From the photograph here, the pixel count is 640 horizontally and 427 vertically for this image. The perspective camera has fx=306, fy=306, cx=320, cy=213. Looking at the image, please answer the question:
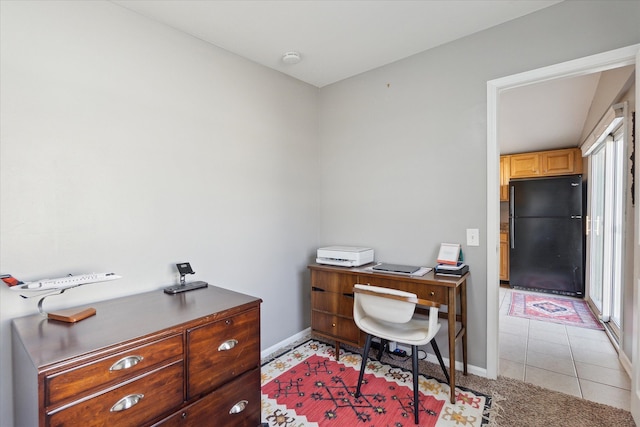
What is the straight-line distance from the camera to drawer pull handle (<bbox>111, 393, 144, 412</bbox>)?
1.15 meters

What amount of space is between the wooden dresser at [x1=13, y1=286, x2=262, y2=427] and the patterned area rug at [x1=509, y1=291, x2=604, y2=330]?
3480 millimetres

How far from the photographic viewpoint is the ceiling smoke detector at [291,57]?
2422mm

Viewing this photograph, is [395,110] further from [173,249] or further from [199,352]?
[199,352]

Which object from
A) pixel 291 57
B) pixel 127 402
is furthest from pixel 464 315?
pixel 291 57

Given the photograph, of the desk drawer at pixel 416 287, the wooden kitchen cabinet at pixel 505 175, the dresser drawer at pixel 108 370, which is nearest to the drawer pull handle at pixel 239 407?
the dresser drawer at pixel 108 370

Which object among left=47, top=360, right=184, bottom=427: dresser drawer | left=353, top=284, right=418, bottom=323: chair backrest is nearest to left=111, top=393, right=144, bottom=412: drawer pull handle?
left=47, top=360, right=184, bottom=427: dresser drawer

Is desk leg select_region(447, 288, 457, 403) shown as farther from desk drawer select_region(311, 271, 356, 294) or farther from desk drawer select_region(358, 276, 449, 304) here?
desk drawer select_region(311, 271, 356, 294)

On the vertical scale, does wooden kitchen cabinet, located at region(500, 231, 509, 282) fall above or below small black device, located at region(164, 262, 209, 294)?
below

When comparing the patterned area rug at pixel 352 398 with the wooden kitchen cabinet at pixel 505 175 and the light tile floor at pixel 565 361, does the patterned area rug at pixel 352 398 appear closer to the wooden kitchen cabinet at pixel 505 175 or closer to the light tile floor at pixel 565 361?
the light tile floor at pixel 565 361

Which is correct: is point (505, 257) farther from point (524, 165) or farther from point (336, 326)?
point (336, 326)

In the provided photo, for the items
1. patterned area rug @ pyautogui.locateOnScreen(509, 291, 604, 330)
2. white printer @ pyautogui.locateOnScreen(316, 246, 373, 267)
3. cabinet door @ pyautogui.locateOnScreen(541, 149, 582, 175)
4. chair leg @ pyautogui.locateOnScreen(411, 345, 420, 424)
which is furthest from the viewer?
cabinet door @ pyautogui.locateOnScreen(541, 149, 582, 175)

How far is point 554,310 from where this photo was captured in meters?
3.76

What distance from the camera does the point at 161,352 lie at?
1.26 meters

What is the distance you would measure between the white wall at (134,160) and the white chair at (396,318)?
39.5 inches
